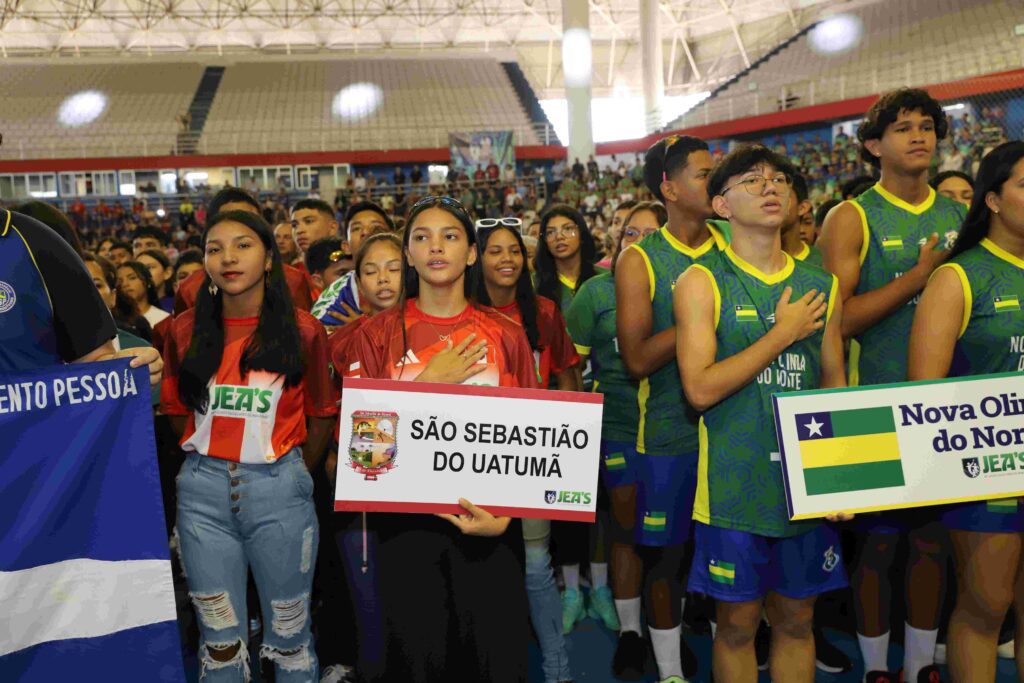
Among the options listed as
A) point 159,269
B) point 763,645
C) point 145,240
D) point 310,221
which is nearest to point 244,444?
point 763,645

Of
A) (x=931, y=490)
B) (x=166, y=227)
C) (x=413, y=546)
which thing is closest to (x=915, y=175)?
(x=931, y=490)

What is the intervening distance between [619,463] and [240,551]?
1.58 metres

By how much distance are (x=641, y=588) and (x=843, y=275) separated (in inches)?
61.5

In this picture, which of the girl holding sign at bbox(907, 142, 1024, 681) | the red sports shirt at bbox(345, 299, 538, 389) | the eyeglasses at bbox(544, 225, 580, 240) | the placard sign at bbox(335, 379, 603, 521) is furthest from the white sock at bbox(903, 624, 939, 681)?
the eyeglasses at bbox(544, 225, 580, 240)

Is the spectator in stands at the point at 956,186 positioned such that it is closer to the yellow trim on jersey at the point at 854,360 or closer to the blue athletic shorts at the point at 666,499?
the yellow trim on jersey at the point at 854,360

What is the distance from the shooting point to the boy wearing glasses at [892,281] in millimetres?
3072

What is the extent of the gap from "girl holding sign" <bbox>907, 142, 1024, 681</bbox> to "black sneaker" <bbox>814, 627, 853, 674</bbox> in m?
0.71

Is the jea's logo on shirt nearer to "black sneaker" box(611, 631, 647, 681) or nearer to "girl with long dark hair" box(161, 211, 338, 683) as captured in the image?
"girl with long dark hair" box(161, 211, 338, 683)

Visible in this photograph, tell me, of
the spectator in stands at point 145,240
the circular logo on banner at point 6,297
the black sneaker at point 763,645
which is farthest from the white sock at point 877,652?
the spectator in stands at point 145,240

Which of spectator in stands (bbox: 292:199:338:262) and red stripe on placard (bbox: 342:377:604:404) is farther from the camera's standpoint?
spectator in stands (bbox: 292:199:338:262)

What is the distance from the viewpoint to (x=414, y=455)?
2498 millimetres

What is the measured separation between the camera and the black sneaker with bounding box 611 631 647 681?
11.6ft

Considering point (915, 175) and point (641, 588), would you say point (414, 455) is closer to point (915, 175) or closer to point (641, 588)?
point (641, 588)

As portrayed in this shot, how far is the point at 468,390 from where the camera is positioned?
8.18ft
